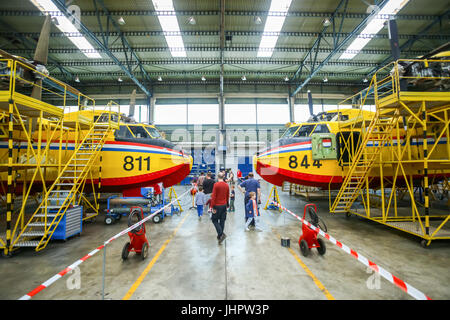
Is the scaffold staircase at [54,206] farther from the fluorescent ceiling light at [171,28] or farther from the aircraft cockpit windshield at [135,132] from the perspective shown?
the fluorescent ceiling light at [171,28]

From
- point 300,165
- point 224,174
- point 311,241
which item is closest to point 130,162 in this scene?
point 224,174

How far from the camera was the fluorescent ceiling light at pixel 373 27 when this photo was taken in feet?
40.0

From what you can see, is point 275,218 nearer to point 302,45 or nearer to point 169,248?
point 169,248

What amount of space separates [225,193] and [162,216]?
380cm

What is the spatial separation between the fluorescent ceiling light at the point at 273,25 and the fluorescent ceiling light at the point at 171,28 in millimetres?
6626

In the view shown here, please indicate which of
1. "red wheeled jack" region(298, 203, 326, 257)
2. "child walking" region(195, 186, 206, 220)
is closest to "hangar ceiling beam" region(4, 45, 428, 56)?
"child walking" region(195, 186, 206, 220)

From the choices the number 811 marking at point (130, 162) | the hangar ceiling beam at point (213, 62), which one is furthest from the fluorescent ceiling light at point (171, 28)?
the number 811 marking at point (130, 162)

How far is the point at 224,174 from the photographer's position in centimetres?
920

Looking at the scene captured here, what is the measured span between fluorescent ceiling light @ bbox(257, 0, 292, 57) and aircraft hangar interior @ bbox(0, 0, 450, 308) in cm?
12

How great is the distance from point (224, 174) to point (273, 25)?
40.7 ft

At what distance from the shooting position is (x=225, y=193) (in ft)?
18.6

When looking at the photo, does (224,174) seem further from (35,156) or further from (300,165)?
(35,156)

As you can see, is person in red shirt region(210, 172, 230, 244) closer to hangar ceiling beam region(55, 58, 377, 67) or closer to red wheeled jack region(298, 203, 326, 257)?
red wheeled jack region(298, 203, 326, 257)

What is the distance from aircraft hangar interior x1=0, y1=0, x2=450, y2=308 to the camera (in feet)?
12.5
